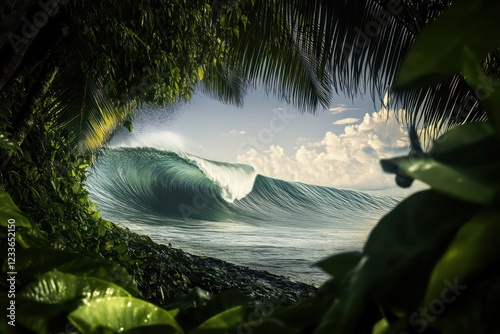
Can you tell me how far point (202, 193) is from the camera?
11.8 m

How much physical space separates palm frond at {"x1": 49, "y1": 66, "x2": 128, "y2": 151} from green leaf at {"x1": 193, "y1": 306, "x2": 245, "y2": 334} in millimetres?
3046

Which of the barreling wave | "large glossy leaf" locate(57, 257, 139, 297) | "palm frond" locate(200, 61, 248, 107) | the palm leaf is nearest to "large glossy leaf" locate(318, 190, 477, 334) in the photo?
"large glossy leaf" locate(57, 257, 139, 297)

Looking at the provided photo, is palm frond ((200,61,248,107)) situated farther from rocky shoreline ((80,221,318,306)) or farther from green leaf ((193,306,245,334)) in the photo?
green leaf ((193,306,245,334))

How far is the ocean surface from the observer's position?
10.6 meters

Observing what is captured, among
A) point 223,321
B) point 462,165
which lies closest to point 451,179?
point 462,165

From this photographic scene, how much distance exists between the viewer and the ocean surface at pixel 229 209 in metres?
10.6

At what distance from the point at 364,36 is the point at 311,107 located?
4.64ft

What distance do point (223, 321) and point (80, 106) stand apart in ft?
11.6

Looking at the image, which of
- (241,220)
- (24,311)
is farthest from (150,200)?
(24,311)

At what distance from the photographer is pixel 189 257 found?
25.1ft

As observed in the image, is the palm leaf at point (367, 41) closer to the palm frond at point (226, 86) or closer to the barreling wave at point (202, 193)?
the palm frond at point (226, 86)

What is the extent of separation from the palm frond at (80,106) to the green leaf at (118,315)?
3.02 metres

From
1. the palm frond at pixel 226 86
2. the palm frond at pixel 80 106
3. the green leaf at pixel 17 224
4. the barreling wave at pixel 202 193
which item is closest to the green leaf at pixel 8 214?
the green leaf at pixel 17 224

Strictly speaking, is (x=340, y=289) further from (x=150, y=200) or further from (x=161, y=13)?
(x=150, y=200)
